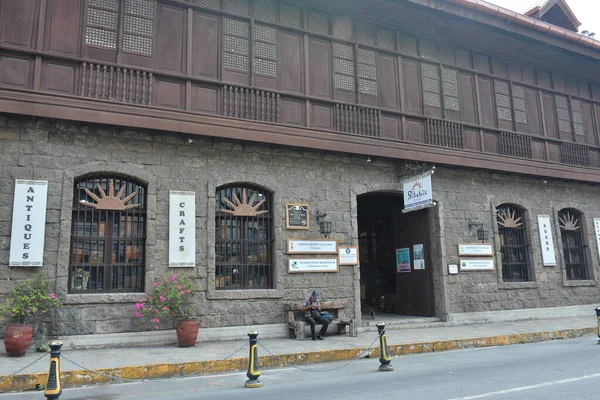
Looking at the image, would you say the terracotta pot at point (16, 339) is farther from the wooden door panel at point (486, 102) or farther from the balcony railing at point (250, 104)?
the wooden door panel at point (486, 102)

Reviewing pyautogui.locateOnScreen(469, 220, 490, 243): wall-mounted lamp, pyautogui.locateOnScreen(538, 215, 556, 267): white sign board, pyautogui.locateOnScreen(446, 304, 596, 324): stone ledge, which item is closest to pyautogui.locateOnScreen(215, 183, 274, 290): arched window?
pyautogui.locateOnScreen(446, 304, 596, 324): stone ledge

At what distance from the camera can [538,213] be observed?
53.7ft

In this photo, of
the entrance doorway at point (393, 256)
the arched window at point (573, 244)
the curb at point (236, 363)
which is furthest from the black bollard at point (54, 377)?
the arched window at point (573, 244)

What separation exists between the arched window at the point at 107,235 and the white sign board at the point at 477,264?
29.1 feet

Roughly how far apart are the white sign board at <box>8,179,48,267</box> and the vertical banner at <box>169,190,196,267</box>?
2485mm

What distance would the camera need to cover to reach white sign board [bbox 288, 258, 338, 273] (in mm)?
12070

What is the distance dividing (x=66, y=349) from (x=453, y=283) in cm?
995

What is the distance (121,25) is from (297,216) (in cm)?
589

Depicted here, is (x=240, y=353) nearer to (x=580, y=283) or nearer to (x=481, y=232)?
(x=481, y=232)

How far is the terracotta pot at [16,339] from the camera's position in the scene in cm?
866

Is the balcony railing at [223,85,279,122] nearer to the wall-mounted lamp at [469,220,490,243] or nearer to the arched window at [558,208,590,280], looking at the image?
the wall-mounted lamp at [469,220,490,243]

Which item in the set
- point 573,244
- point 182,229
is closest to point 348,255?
point 182,229

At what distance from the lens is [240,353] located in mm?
9383

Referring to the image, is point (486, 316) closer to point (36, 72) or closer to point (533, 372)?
point (533, 372)
